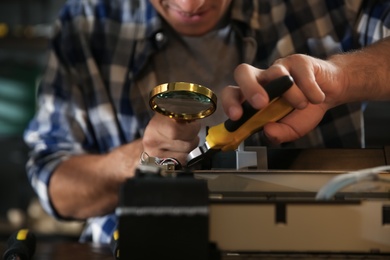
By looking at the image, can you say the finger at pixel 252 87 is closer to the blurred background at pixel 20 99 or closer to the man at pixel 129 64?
the man at pixel 129 64

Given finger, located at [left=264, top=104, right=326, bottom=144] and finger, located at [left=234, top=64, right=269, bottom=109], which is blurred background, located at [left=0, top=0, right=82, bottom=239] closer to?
finger, located at [left=264, top=104, right=326, bottom=144]

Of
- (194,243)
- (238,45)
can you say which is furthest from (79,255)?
(238,45)

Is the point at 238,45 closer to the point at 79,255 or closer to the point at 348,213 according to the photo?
the point at 79,255

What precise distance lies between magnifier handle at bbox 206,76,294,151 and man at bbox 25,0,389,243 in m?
0.54

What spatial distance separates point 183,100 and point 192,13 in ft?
1.84

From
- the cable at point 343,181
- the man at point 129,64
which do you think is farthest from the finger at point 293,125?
the man at point 129,64

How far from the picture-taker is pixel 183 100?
0.65m

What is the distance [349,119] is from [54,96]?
1.99 ft

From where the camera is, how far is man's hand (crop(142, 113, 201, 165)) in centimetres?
74

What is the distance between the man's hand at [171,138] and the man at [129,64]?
34 centimetres

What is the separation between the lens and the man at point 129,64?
1.28m

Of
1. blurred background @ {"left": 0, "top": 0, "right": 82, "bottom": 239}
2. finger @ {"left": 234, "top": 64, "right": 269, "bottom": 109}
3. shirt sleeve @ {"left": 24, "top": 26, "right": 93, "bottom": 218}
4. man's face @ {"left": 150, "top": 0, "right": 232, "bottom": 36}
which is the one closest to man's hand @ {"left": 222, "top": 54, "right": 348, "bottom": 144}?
finger @ {"left": 234, "top": 64, "right": 269, "bottom": 109}

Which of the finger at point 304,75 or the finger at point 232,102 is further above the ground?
the finger at point 304,75

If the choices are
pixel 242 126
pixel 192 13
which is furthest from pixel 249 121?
pixel 192 13
